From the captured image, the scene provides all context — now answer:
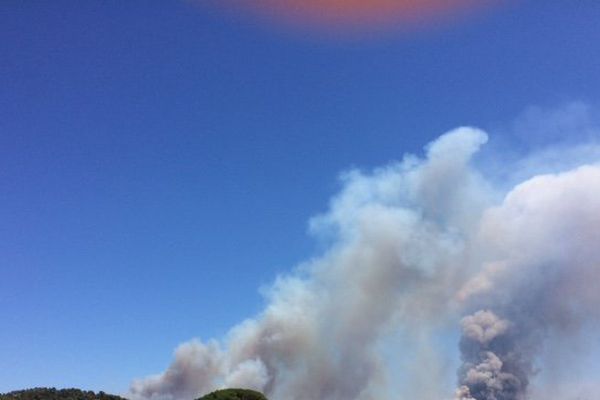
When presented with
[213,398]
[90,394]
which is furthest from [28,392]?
[213,398]

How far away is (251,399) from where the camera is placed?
107875 mm

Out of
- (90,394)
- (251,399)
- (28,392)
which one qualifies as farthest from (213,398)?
(28,392)

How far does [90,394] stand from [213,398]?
2127 cm

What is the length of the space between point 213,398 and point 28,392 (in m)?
30.4

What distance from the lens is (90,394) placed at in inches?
4309

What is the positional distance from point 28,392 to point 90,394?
968cm

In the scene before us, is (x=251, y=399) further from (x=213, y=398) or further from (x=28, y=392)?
(x=28, y=392)

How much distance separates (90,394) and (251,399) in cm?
2653

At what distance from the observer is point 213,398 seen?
105 m

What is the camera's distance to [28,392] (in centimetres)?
10788

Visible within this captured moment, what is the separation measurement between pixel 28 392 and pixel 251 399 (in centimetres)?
3603

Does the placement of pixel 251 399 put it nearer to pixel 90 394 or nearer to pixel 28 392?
pixel 90 394
